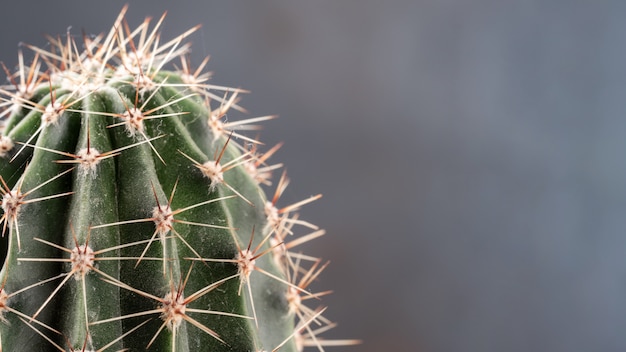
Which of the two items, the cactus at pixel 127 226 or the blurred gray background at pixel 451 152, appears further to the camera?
the blurred gray background at pixel 451 152

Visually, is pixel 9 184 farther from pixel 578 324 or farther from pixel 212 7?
pixel 578 324

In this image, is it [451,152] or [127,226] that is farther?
[451,152]

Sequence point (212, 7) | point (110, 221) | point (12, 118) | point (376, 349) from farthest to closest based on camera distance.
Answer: point (376, 349)
point (212, 7)
point (12, 118)
point (110, 221)

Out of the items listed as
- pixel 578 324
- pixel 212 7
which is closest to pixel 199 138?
pixel 212 7

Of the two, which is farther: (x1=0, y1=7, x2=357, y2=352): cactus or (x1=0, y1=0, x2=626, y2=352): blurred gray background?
(x1=0, y1=0, x2=626, y2=352): blurred gray background
